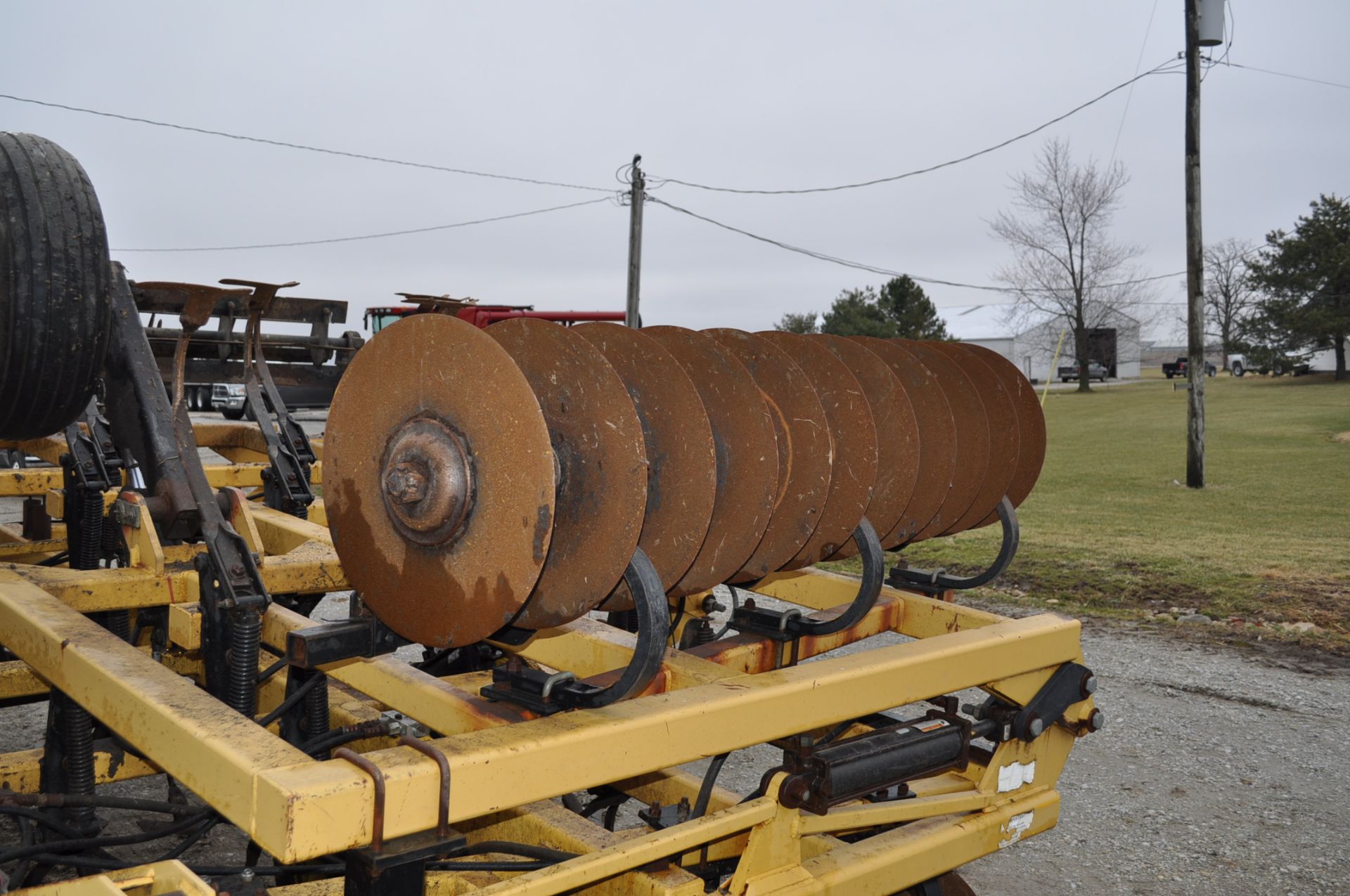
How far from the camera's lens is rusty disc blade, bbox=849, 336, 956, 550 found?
3.62 meters

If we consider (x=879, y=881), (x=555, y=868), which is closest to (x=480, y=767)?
(x=555, y=868)

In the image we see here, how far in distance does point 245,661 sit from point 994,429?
2.56 metres

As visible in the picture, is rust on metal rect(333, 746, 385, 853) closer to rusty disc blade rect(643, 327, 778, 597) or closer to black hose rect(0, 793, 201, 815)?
rusty disc blade rect(643, 327, 778, 597)

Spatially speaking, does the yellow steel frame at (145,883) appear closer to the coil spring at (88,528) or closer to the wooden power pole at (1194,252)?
the coil spring at (88,528)

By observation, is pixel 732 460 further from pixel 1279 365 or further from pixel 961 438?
pixel 1279 365

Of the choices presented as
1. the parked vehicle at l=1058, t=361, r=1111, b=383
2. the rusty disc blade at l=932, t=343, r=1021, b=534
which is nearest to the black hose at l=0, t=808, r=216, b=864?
the rusty disc blade at l=932, t=343, r=1021, b=534

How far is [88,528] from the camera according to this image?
464 cm

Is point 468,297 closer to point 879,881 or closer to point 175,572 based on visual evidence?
point 175,572

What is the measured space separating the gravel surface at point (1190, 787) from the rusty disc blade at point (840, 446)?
1.48 metres

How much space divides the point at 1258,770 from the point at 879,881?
294 centimetres

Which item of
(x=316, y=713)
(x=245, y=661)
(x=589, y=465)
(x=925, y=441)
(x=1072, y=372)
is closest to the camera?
(x=589, y=465)

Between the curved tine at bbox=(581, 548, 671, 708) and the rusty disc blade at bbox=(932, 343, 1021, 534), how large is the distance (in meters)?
1.83

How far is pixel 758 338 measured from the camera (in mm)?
3109

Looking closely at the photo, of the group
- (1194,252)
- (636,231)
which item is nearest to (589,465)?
(1194,252)
